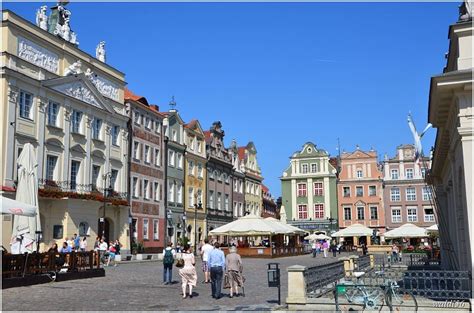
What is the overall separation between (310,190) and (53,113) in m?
46.1

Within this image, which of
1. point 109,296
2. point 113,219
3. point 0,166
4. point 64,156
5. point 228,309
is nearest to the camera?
point 228,309

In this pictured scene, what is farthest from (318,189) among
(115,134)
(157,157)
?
(115,134)

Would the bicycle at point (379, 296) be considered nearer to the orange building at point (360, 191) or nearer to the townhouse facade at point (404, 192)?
the orange building at point (360, 191)

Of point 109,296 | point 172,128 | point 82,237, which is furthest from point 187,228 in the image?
point 109,296

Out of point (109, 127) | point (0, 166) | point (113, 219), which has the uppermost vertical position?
point (109, 127)

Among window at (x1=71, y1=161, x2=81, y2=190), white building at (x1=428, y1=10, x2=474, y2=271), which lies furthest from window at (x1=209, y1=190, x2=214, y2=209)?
white building at (x1=428, y1=10, x2=474, y2=271)

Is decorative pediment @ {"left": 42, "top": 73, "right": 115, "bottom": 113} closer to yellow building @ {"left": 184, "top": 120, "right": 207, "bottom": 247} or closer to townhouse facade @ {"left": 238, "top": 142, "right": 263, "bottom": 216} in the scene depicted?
yellow building @ {"left": 184, "top": 120, "right": 207, "bottom": 247}

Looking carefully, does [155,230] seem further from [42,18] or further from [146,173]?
[42,18]

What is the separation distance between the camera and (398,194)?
71688 millimetres

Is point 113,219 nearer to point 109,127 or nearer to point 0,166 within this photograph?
point 109,127

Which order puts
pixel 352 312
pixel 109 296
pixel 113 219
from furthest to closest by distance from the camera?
pixel 113 219
pixel 109 296
pixel 352 312

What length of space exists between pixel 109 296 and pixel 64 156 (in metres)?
21.0

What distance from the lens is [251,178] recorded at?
230 feet

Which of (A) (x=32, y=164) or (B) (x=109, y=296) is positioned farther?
(A) (x=32, y=164)
